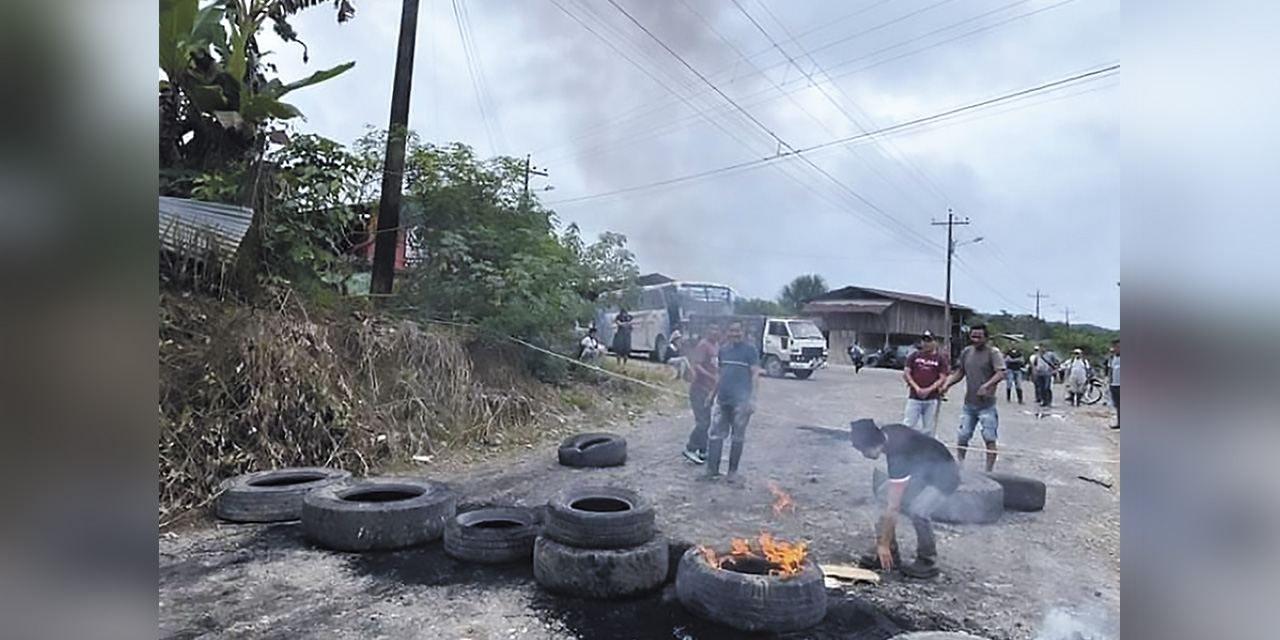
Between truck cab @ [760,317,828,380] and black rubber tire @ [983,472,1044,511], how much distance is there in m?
1.35

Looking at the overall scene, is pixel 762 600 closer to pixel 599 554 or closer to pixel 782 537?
pixel 599 554

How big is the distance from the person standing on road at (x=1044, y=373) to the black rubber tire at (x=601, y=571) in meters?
2.30

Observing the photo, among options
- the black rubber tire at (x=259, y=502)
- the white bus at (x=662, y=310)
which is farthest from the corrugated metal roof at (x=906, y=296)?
the black rubber tire at (x=259, y=502)

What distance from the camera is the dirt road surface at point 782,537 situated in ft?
9.37

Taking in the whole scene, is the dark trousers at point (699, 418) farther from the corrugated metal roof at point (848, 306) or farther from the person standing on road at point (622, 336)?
the corrugated metal roof at point (848, 306)

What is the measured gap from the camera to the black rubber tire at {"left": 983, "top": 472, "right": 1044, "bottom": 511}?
4.13 meters

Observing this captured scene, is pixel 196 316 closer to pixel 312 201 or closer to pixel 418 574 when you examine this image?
pixel 312 201

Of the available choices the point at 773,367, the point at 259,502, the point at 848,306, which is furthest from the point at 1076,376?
the point at 259,502

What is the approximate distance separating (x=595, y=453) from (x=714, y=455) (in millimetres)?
995

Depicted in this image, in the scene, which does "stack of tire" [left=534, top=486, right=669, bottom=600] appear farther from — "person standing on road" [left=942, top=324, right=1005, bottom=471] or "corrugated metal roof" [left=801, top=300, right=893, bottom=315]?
"person standing on road" [left=942, top=324, right=1005, bottom=471]

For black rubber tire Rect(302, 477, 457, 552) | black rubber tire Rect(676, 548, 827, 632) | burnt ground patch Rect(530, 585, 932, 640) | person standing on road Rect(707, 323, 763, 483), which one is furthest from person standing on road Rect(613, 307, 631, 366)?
black rubber tire Rect(676, 548, 827, 632)
